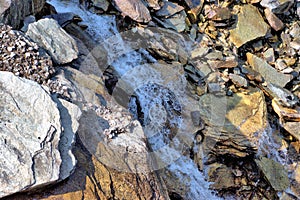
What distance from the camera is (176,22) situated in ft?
28.0

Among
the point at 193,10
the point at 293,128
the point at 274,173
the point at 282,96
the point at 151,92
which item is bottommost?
the point at 274,173

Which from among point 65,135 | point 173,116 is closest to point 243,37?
point 173,116

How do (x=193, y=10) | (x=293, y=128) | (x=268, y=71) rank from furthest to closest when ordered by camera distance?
(x=193, y=10)
(x=268, y=71)
(x=293, y=128)

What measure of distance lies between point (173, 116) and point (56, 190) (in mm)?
3925

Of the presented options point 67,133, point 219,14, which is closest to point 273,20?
point 219,14

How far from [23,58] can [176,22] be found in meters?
4.84

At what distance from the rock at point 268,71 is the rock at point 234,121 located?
0.63m

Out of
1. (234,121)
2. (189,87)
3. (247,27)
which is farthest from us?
(247,27)

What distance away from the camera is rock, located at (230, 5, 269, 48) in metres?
8.99

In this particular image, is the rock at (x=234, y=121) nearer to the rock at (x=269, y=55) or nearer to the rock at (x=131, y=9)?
the rock at (x=269, y=55)

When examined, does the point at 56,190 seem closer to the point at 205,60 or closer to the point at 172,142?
the point at 172,142

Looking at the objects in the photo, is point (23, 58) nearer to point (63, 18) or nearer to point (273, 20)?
point (63, 18)

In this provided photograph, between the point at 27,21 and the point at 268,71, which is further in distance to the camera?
the point at 268,71

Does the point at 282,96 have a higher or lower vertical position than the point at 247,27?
lower
